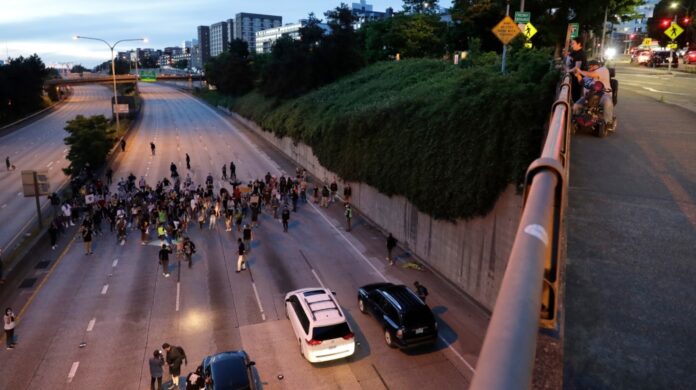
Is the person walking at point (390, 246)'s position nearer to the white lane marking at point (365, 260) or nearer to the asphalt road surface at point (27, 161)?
the white lane marking at point (365, 260)

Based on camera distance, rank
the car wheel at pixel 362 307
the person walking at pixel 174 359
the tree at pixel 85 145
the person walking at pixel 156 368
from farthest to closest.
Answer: the tree at pixel 85 145 → the car wheel at pixel 362 307 → the person walking at pixel 174 359 → the person walking at pixel 156 368

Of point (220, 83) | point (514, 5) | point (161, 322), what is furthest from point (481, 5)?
point (220, 83)

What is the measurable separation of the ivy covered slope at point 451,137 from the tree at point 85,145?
17.8 metres

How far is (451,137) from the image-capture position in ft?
65.0

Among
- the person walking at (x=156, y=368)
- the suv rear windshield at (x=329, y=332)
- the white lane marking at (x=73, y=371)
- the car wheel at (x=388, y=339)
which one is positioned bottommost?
the white lane marking at (x=73, y=371)

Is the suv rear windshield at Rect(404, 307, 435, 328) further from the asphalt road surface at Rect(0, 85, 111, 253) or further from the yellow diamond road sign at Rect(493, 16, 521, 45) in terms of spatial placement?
the asphalt road surface at Rect(0, 85, 111, 253)

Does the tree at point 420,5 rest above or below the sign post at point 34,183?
above

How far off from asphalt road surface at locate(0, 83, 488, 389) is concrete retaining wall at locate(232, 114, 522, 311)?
73 centimetres

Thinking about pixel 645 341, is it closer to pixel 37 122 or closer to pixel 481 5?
pixel 481 5

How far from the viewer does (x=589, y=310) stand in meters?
4.33

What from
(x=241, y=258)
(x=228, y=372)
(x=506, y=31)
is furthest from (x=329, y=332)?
(x=506, y=31)

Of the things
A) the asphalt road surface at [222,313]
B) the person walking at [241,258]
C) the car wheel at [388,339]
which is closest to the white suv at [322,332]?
the asphalt road surface at [222,313]

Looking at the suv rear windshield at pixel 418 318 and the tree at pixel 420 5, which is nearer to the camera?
the suv rear windshield at pixel 418 318

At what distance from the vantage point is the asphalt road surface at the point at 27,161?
2847 cm
